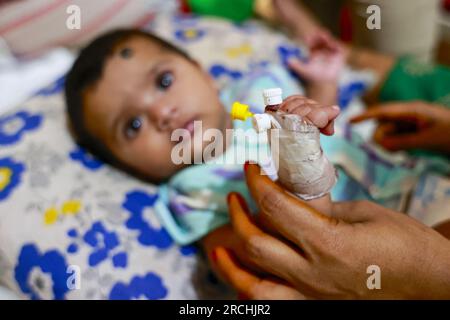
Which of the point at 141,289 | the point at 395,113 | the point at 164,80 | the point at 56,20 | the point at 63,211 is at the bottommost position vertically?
the point at 141,289

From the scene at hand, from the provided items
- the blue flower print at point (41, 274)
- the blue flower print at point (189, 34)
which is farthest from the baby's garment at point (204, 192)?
the blue flower print at point (189, 34)

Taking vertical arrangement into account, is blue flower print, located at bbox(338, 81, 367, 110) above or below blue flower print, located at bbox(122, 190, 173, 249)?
above

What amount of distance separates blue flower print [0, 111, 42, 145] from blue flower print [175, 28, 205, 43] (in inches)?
19.5

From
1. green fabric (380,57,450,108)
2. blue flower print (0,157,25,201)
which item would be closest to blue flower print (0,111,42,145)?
blue flower print (0,157,25,201)

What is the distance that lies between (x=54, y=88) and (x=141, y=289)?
58 centimetres

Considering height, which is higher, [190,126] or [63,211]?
[190,126]

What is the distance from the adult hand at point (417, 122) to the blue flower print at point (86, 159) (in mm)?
578

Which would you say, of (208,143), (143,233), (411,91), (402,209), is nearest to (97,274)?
(143,233)

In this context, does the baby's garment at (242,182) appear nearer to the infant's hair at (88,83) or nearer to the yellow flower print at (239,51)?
the infant's hair at (88,83)

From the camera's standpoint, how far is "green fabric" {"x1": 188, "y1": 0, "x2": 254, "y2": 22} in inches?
58.9

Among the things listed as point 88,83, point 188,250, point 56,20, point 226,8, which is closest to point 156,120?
point 88,83

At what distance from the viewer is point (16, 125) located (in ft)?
3.37

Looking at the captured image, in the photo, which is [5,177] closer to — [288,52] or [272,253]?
[272,253]

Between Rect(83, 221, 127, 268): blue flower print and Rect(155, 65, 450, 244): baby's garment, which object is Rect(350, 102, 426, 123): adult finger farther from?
Rect(83, 221, 127, 268): blue flower print
